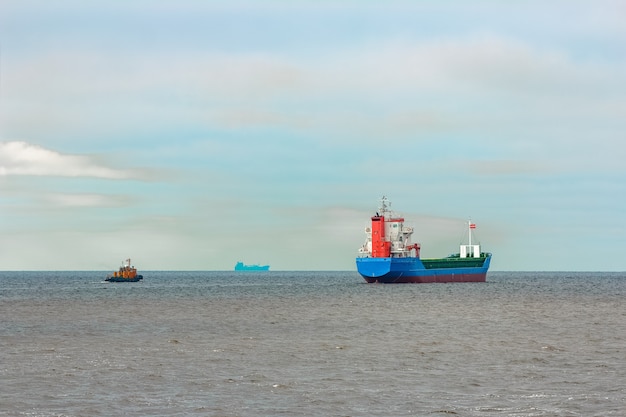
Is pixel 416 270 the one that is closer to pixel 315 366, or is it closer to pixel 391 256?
pixel 391 256

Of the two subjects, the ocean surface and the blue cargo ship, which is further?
the blue cargo ship

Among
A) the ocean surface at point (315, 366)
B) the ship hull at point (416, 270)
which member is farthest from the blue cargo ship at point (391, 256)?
the ocean surface at point (315, 366)

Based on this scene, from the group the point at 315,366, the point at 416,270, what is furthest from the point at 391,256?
the point at 315,366

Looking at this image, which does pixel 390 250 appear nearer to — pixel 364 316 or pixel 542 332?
pixel 364 316

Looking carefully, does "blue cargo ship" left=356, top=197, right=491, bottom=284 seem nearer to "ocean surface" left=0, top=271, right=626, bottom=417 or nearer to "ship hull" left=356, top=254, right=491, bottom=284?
"ship hull" left=356, top=254, right=491, bottom=284

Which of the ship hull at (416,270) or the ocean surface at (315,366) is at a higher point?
the ship hull at (416,270)

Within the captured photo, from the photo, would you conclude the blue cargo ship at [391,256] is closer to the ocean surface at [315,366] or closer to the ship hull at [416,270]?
the ship hull at [416,270]

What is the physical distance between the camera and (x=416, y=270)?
132 m

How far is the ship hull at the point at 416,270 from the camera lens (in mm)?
127562

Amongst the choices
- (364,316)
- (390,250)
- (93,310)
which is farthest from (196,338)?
(390,250)

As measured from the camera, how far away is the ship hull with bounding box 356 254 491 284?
419 feet

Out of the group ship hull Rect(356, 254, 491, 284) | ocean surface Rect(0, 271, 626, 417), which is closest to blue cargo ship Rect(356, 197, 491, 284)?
ship hull Rect(356, 254, 491, 284)

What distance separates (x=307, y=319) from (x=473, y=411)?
3979 centimetres

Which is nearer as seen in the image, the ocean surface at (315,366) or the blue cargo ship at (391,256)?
the ocean surface at (315,366)
